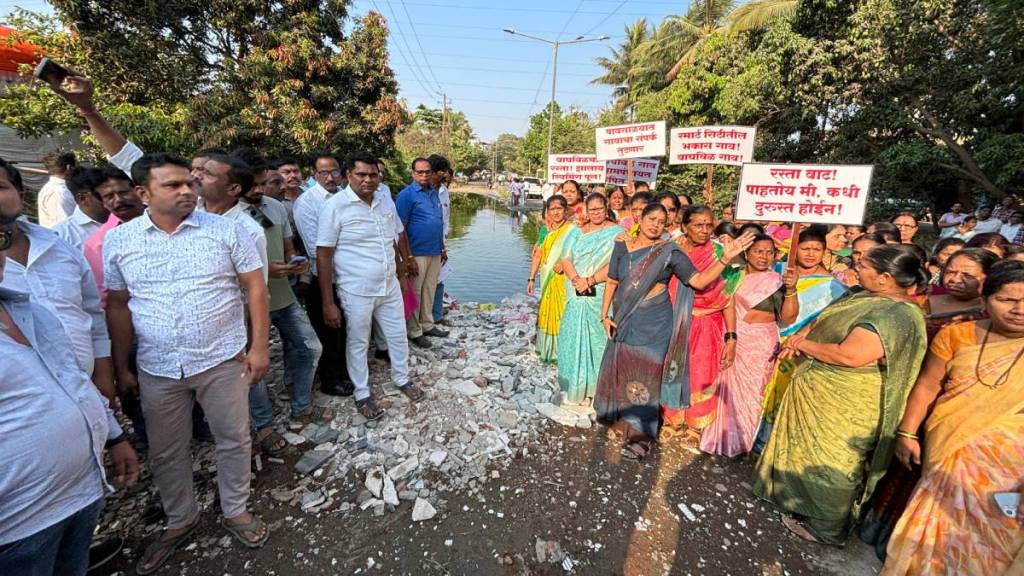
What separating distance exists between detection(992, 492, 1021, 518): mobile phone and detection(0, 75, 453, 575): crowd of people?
3.12 m

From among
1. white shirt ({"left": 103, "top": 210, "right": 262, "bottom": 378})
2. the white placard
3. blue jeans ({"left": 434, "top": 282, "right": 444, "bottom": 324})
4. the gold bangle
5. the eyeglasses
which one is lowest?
blue jeans ({"left": 434, "top": 282, "right": 444, "bottom": 324})

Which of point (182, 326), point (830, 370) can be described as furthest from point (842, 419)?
point (182, 326)

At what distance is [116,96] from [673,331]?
41.3 ft

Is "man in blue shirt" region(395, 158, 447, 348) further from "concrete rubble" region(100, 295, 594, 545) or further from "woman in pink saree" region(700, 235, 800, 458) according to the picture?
"woman in pink saree" region(700, 235, 800, 458)

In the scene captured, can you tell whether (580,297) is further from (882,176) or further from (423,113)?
(423,113)

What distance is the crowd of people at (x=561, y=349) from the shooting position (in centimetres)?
149

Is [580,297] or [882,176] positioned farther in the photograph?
[882,176]

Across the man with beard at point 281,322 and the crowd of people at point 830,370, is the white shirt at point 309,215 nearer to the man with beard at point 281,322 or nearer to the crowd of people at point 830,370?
the man with beard at point 281,322

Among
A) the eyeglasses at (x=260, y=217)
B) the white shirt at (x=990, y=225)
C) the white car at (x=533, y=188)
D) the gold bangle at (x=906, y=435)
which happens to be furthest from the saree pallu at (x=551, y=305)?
the white car at (x=533, y=188)

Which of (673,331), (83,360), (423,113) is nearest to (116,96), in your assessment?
(83,360)

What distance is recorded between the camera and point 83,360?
5.95 feet

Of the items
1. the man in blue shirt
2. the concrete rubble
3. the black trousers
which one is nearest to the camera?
the concrete rubble

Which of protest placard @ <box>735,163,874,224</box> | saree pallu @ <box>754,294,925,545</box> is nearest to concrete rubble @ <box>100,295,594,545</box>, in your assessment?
saree pallu @ <box>754,294,925,545</box>

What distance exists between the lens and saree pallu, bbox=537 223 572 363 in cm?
427
